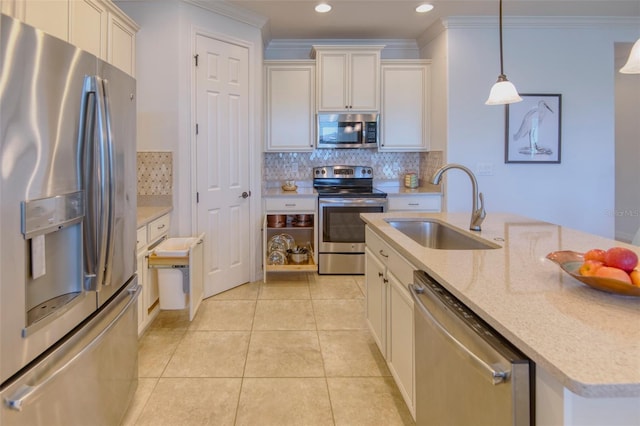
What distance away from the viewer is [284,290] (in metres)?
3.94

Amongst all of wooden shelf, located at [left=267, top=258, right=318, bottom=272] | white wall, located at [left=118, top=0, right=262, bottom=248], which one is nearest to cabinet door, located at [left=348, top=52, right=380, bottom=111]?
white wall, located at [left=118, top=0, right=262, bottom=248]

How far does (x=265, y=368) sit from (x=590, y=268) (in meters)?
1.87

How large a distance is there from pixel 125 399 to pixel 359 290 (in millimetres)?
2439

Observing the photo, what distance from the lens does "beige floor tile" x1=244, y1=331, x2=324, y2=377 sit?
240 cm

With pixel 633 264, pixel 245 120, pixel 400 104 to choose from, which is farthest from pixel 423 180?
pixel 633 264

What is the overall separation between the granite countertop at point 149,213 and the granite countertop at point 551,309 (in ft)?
5.88

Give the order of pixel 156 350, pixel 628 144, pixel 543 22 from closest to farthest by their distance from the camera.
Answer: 1. pixel 156 350
2. pixel 543 22
3. pixel 628 144

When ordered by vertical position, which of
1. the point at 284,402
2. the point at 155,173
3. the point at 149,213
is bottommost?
Result: the point at 284,402

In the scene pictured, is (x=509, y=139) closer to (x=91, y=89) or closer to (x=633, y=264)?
(x=633, y=264)

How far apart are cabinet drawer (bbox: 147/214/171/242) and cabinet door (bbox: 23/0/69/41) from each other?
4.31 ft

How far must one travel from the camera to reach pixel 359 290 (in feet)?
12.9

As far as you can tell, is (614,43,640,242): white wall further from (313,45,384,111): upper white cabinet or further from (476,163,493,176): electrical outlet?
(313,45,384,111): upper white cabinet

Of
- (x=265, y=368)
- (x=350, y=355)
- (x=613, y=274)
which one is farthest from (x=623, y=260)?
(x=265, y=368)

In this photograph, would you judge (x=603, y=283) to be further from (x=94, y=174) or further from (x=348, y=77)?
(x=348, y=77)
